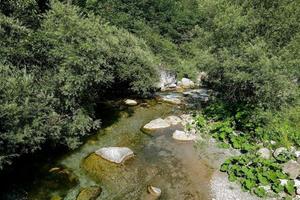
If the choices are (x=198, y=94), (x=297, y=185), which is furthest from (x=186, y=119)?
(x=297, y=185)

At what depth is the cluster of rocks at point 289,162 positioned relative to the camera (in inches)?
742

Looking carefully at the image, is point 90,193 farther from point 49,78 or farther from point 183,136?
point 183,136

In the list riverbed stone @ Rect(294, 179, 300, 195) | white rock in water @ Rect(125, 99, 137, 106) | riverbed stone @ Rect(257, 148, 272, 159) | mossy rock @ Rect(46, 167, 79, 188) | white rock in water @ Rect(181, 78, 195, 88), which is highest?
white rock in water @ Rect(181, 78, 195, 88)

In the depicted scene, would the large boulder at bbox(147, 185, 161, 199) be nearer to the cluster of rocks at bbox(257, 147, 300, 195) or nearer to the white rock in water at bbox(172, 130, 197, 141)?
the white rock in water at bbox(172, 130, 197, 141)

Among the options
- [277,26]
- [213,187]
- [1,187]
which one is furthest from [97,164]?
[277,26]

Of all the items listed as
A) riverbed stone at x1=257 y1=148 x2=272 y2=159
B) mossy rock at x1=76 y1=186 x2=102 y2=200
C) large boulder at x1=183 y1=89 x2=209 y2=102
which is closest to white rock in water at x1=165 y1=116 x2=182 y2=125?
large boulder at x1=183 y1=89 x2=209 y2=102

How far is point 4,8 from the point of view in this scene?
66.1 feet

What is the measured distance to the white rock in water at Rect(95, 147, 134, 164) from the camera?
68.8 feet

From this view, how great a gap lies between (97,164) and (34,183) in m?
4.00

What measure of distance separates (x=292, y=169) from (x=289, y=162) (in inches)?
31.4

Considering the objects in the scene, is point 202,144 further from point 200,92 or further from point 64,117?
point 200,92

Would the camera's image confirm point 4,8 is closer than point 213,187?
No

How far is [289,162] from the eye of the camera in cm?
2002

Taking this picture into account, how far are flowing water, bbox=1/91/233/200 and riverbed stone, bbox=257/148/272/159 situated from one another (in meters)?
3.18
